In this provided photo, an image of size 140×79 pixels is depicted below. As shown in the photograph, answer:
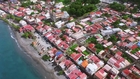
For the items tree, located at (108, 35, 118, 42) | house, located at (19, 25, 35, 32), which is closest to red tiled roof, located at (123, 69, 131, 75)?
tree, located at (108, 35, 118, 42)

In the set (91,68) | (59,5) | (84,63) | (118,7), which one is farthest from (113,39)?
(59,5)

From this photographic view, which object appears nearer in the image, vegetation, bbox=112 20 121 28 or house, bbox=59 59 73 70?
house, bbox=59 59 73 70

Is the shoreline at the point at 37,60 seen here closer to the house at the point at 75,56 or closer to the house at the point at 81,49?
the house at the point at 75,56

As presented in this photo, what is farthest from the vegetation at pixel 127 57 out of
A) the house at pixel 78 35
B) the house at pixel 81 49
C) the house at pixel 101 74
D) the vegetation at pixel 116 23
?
the house at pixel 78 35

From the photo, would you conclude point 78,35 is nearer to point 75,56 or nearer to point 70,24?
point 70,24

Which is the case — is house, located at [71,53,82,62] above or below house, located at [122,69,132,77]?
above

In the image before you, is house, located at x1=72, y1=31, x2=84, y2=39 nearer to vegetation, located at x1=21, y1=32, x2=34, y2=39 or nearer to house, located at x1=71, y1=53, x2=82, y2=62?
house, located at x1=71, y1=53, x2=82, y2=62

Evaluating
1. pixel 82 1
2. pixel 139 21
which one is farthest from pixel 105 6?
pixel 139 21
